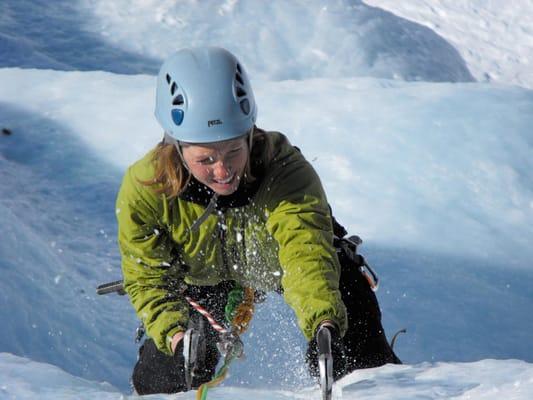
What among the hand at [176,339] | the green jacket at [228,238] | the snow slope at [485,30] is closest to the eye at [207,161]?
the green jacket at [228,238]

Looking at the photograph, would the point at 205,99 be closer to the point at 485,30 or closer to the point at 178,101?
the point at 178,101

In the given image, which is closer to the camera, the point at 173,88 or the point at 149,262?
the point at 173,88

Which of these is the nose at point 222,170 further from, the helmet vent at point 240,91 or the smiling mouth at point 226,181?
the helmet vent at point 240,91

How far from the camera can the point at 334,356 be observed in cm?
214

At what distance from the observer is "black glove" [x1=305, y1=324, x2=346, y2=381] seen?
1.99 meters

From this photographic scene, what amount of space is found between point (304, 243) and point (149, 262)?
1.63 ft

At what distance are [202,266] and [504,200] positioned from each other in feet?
9.38

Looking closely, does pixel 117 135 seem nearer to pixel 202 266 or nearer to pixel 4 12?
pixel 202 266

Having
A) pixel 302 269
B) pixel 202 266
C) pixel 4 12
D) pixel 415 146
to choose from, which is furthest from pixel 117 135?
pixel 4 12

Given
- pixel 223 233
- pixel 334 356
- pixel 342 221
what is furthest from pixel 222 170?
pixel 342 221

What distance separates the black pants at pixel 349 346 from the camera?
8.17ft

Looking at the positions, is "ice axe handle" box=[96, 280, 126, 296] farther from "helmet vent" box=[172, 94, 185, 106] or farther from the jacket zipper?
"helmet vent" box=[172, 94, 185, 106]

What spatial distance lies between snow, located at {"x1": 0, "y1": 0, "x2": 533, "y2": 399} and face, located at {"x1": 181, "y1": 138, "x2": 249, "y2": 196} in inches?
23.9

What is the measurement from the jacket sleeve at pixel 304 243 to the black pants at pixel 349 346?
33 cm
